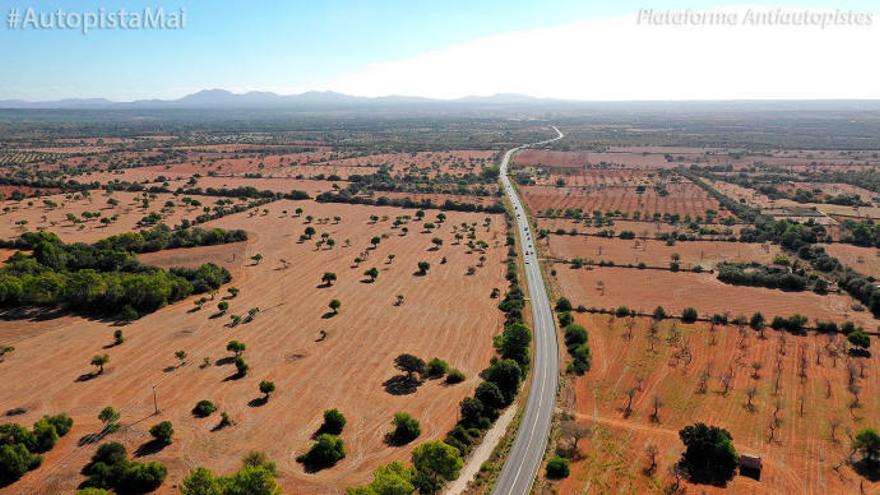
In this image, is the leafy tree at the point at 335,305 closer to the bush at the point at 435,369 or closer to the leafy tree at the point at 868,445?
the bush at the point at 435,369

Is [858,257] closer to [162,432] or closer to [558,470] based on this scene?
[558,470]

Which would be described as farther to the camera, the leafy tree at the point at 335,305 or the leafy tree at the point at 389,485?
the leafy tree at the point at 335,305

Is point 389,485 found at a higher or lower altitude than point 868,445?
higher

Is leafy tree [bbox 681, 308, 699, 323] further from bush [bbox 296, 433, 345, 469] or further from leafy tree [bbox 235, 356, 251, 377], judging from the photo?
leafy tree [bbox 235, 356, 251, 377]

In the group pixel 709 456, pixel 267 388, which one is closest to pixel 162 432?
pixel 267 388

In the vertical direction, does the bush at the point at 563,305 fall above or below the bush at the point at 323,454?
above

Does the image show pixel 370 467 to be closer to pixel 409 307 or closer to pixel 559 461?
pixel 559 461

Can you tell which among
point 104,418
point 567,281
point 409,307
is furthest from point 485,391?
point 567,281

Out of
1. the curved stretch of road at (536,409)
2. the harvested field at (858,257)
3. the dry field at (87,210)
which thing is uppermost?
the dry field at (87,210)

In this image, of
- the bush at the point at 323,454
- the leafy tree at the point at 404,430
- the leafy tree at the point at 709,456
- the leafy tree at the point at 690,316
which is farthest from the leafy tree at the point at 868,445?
the bush at the point at 323,454
